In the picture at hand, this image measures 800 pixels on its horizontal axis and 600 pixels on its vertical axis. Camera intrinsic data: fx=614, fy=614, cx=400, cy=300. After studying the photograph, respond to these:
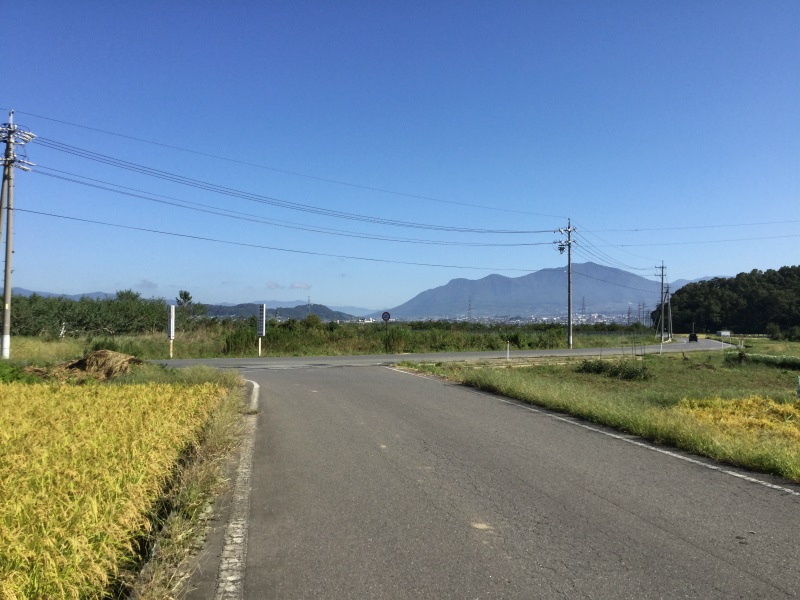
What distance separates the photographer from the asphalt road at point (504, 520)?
13.9 feet

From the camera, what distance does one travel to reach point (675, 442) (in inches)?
368

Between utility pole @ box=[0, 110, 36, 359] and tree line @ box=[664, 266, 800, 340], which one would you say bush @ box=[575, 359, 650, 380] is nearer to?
utility pole @ box=[0, 110, 36, 359]

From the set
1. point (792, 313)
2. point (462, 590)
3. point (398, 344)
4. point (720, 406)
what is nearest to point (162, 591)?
point (462, 590)

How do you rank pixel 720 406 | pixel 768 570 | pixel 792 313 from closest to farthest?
pixel 768 570 → pixel 720 406 → pixel 792 313

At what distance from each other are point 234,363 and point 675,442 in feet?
76.4

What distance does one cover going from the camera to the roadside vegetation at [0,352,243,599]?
3508 millimetres

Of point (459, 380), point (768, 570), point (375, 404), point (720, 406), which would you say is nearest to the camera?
point (768, 570)

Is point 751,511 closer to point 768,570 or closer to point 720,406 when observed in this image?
point 768,570

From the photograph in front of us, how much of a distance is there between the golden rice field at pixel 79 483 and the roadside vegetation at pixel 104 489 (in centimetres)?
1

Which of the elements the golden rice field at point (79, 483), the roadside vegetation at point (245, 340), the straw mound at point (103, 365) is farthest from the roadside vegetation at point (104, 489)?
the roadside vegetation at point (245, 340)

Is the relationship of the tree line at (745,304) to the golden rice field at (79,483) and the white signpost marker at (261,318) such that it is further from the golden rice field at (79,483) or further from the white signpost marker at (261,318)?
the golden rice field at (79,483)

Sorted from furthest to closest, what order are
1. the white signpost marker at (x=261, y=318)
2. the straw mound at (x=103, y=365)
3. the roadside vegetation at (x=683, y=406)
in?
the white signpost marker at (x=261, y=318) → the straw mound at (x=103, y=365) → the roadside vegetation at (x=683, y=406)

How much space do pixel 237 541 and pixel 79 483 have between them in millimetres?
1335

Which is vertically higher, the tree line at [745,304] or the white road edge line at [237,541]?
the tree line at [745,304]
